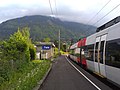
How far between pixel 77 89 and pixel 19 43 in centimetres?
1972

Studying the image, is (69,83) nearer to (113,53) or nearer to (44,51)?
(113,53)

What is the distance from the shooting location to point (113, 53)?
13.8 meters

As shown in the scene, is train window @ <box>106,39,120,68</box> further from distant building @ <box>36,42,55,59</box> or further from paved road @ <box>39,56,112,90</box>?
distant building @ <box>36,42,55,59</box>

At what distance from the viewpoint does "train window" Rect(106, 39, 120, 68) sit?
42.1 feet

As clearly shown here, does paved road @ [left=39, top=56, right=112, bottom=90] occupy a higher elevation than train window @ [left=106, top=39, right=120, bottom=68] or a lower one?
lower

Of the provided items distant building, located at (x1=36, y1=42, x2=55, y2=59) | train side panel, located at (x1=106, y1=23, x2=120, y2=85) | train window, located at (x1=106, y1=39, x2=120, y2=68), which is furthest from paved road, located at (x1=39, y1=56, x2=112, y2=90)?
distant building, located at (x1=36, y1=42, x2=55, y2=59)

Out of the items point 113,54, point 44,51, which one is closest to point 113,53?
point 113,54

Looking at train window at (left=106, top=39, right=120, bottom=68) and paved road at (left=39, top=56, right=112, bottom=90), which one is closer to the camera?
train window at (left=106, top=39, right=120, bottom=68)

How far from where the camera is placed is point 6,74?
16047mm

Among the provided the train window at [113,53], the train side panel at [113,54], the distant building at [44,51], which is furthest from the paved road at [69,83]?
the distant building at [44,51]

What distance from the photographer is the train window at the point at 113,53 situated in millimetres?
12820

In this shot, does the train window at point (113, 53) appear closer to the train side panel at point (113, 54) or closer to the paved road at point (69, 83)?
the train side panel at point (113, 54)

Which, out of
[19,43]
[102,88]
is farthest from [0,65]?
[19,43]

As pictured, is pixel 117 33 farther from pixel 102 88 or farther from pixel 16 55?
pixel 16 55
